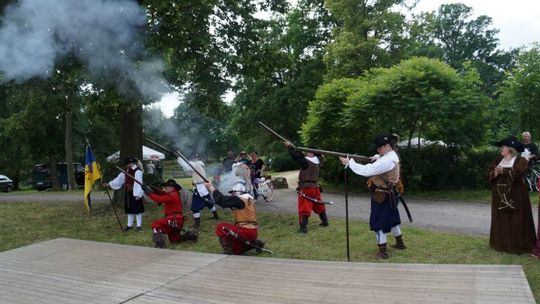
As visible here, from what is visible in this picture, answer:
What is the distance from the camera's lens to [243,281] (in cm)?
695

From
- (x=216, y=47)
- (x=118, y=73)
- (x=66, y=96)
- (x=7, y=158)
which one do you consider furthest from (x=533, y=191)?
(x=7, y=158)

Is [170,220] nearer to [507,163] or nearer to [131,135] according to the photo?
[131,135]

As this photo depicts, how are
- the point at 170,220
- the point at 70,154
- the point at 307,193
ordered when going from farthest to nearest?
the point at 70,154
the point at 307,193
the point at 170,220

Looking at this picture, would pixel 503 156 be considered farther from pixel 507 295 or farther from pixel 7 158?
pixel 7 158

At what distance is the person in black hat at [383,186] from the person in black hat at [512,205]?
1.60 metres

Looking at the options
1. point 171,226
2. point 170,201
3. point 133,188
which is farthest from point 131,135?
point 171,226

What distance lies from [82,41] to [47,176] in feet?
76.0

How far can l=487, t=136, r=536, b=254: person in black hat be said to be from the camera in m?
7.77

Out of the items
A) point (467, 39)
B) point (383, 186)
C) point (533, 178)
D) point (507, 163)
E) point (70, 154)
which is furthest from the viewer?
point (467, 39)

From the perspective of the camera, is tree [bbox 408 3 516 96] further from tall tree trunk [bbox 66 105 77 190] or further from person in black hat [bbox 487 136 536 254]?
person in black hat [bbox 487 136 536 254]

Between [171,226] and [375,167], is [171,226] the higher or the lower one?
the lower one

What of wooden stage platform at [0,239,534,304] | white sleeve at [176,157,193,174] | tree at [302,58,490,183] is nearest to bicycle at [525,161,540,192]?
tree at [302,58,490,183]

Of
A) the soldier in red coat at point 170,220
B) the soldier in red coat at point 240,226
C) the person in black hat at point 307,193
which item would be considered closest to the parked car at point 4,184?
the soldier in red coat at point 170,220

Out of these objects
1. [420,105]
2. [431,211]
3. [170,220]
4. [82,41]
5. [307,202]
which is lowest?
[431,211]
